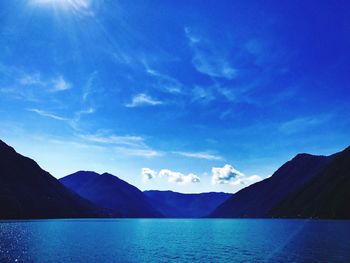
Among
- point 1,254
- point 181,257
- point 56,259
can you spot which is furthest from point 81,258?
point 181,257

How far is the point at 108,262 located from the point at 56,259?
1121 centimetres

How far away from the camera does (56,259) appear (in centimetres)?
6656

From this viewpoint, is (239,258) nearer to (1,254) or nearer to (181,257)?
(181,257)

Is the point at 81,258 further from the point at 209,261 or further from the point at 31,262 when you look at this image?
the point at 209,261

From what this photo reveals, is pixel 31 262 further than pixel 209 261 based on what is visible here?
No

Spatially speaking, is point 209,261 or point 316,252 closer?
point 209,261

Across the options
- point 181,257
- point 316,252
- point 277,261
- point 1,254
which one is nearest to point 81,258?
point 1,254

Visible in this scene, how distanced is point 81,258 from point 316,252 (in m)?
53.3

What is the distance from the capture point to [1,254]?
69.4m

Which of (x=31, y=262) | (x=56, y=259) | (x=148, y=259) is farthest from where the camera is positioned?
(x=148, y=259)

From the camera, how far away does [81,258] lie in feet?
228

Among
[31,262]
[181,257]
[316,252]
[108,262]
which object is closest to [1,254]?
[31,262]

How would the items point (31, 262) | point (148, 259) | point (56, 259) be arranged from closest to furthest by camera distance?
point (31, 262)
point (56, 259)
point (148, 259)

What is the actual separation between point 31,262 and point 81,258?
35.8 ft
